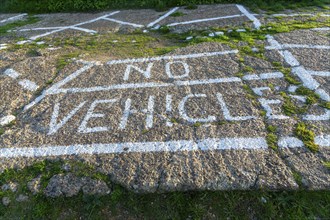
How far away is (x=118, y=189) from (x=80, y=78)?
2.37m

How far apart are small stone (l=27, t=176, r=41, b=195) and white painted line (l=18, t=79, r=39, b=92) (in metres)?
1.88

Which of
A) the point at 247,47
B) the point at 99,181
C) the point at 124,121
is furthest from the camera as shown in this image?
the point at 247,47

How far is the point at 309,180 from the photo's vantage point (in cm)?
260

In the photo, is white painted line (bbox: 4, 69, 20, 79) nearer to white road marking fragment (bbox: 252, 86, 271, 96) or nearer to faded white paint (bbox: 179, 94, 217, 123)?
faded white paint (bbox: 179, 94, 217, 123)

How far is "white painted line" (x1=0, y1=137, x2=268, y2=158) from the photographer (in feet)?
9.81

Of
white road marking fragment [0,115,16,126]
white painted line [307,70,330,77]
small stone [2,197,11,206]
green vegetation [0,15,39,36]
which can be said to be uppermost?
green vegetation [0,15,39,36]

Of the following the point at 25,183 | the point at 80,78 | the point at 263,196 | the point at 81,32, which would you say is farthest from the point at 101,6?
the point at 263,196

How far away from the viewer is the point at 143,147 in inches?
120

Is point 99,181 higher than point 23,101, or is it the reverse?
point 23,101

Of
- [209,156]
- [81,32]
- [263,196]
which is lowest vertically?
[263,196]

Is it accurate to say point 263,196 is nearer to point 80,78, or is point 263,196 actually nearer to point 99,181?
point 99,181

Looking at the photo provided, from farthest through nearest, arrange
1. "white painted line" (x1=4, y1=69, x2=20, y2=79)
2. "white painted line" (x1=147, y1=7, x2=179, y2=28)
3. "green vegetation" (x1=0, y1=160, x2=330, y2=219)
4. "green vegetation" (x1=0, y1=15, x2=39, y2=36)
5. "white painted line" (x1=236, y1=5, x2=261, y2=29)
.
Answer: "green vegetation" (x1=0, y1=15, x2=39, y2=36), "white painted line" (x1=147, y1=7, x2=179, y2=28), "white painted line" (x1=236, y1=5, x2=261, y2=29), "white painted line" (x1=4, y1=69, x2=20, y2=79), "green vegetation" (x1=0, y1=160, x2=330, y2=219)

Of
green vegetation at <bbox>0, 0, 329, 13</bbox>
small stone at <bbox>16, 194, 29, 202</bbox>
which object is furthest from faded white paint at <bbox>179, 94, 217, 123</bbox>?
green vegetation at <bbox>0, 0, 329, 13</bbox>

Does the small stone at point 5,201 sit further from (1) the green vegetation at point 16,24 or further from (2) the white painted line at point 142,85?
(1) the green vegetation at point 16,24
